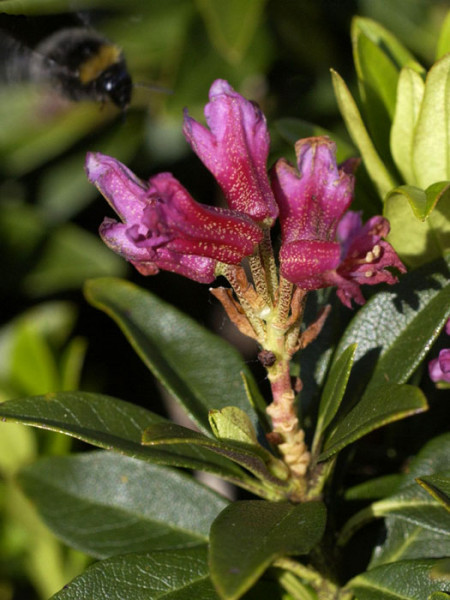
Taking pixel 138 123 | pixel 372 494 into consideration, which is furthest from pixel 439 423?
pixel 138 123

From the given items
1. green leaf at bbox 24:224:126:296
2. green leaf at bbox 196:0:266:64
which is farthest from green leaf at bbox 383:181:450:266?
green leaf at bbox 24:224:126:296

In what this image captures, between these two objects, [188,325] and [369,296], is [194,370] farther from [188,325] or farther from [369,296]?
[369,296]

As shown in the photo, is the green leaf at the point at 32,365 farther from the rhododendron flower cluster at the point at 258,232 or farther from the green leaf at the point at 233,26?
the rhododendron flower cluster at the point at 258,232

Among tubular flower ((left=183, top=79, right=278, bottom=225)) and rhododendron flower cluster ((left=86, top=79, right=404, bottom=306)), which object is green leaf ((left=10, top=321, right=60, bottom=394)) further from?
tubular flower ((left=183, top=79, right=278, bottom=225))

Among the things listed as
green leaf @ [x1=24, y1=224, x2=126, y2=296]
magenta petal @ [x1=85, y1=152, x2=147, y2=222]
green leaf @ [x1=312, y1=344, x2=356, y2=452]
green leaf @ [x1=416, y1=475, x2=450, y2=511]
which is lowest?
green leaf @ [x1=24, y1=224, x2=126, y2=296]

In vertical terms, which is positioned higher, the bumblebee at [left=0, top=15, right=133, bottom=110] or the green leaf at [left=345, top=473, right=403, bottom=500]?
the bumblebee at [left=0, top=15, right=133, bottom=110]

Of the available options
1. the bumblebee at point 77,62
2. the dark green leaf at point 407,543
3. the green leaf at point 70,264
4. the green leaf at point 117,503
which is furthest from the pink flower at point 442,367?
the green leaf at point 70,264
